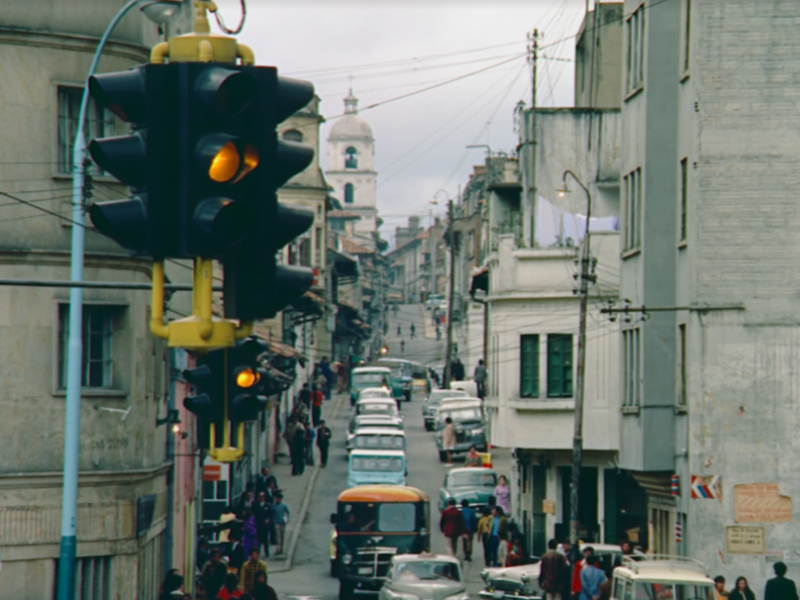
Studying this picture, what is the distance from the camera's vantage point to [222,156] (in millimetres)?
6625

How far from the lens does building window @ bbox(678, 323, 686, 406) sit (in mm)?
28500

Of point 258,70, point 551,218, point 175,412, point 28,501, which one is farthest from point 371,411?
point 258,70

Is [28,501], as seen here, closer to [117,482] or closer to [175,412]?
[117,482]

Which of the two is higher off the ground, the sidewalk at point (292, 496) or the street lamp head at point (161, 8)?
the street lamp head at point (161, 8)

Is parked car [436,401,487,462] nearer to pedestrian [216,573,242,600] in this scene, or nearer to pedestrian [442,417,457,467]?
pedestrian [442,417,457,467]

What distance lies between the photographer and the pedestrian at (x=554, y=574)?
28.0 metres

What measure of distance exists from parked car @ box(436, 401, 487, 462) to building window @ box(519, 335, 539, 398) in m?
16.2

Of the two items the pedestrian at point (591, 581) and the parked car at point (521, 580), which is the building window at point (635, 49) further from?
the pedestrian at point (591, 581)

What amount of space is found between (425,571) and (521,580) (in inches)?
124

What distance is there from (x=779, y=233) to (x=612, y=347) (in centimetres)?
1379

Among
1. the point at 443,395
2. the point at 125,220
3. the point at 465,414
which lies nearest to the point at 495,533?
the point at 465,414

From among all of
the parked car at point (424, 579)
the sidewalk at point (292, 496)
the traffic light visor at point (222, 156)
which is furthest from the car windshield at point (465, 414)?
the traffic light visor at point (222, 156)

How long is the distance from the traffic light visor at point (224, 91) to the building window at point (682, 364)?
22.7m

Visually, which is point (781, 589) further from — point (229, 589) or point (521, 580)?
point (229, 589)
